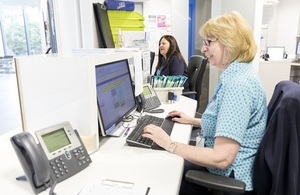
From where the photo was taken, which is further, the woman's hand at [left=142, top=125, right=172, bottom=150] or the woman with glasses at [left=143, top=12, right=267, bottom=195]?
the woman's hand at [left=142, top=125, right=172, bottom=150]

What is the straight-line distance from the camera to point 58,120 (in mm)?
1132

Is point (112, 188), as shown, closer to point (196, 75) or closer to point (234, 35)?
point (234, 35)

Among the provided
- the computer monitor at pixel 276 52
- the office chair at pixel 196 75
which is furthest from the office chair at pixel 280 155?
the computer monitor at pixel 276 52

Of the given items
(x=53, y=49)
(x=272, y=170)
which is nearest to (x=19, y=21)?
(x=53, y=49)

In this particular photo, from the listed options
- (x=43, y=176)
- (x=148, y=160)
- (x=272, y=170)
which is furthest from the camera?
(x=148, y=160)

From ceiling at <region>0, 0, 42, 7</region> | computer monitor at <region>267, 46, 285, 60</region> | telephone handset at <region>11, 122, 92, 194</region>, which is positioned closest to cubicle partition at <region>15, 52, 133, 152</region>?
telephone handset at <region>11, 122, 92, 194</region>

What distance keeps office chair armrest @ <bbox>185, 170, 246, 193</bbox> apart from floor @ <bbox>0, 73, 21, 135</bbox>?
1322mm

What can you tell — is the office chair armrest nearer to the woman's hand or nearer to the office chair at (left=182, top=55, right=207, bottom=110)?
the woman's hand

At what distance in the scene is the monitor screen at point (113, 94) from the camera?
49.1 inches

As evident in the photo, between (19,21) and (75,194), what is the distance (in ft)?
6.86

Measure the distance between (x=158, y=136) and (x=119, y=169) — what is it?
0.27m

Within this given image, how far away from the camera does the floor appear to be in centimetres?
183

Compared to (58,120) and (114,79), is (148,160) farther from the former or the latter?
(114,79)

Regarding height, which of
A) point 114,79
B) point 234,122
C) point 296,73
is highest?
point 114,79
